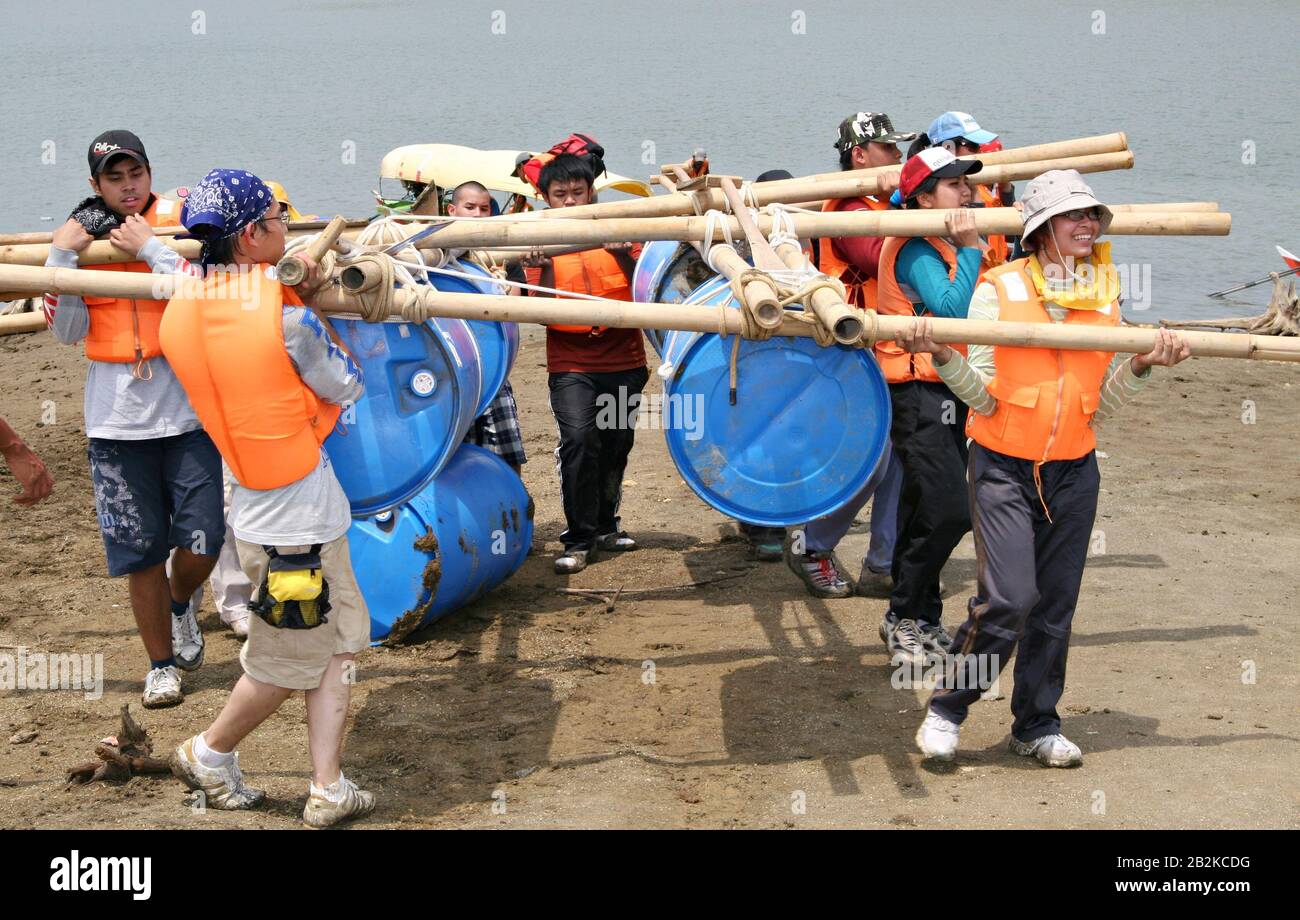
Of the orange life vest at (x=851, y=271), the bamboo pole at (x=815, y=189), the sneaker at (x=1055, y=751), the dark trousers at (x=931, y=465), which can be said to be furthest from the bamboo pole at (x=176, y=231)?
the sneaker at (x=1055, y=751)

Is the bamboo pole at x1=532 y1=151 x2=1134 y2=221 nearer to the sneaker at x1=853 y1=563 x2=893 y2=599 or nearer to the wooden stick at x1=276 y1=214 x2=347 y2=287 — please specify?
the wooden stick at x1=276 y1=214 x2=347 y2=287

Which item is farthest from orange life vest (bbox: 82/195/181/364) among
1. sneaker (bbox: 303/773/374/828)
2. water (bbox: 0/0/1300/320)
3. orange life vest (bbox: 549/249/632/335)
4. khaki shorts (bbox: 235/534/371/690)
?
water (bbox: 0/0/1300/320)

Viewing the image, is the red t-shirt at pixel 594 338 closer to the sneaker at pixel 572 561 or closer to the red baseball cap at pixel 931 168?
the sneaker at pixel 572 561

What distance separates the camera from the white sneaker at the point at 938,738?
16.0ft

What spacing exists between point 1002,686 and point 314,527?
9.00ft

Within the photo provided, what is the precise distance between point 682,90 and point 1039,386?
25.1 metres

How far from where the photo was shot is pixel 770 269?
4.57 metres

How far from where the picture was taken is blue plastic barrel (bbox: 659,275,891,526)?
197 inches

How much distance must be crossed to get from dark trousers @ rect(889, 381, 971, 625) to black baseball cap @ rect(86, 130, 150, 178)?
2.84 meters

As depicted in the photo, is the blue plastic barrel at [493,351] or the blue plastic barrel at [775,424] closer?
the blue plastic barrel at [775,424]

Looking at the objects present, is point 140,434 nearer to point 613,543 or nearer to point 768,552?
point 613,543

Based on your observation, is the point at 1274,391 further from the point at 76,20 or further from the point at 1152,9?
the point at 76,20

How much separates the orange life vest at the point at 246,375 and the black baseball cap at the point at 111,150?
4.25 feet

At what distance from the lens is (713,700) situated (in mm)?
5582
